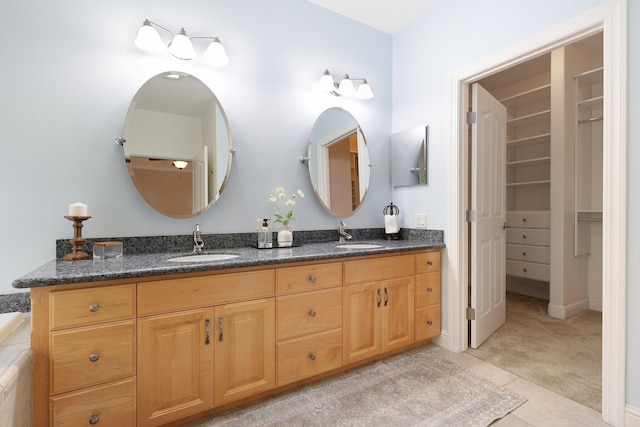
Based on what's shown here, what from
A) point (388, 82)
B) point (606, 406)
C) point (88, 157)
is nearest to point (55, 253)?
point (88, 157)

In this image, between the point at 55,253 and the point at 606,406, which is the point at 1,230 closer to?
the point at 55,253

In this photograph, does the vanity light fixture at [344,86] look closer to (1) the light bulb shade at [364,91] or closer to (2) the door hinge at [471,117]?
(1) the light bulb shade at [364,91]

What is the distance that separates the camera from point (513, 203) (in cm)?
421

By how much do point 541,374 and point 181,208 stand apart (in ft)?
8.37

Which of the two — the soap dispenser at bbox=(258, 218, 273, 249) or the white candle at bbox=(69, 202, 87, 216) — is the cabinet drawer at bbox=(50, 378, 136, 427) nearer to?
the white candle at bbox=(69, 202, 87, 216)

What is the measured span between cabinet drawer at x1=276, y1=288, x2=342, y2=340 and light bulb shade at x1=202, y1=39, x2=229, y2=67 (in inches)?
60.4

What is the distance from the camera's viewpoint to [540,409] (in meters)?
1.67

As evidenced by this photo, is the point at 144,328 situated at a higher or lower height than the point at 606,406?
higher

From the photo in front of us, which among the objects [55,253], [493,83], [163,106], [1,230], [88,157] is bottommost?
[55,253]

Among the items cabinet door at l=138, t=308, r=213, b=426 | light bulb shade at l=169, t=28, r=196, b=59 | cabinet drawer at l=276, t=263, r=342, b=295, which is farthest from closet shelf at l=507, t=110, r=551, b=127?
cabinet door at l=138, t=308, r=213, b=426

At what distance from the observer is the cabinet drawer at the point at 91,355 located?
48.1 inches

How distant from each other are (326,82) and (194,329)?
1.96m

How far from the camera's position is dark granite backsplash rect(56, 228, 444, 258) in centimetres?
181

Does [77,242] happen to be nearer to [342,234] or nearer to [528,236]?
[342,234]
